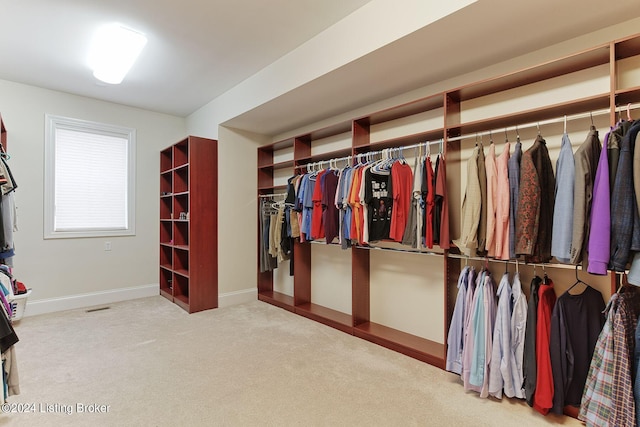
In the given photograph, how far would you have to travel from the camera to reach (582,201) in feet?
5.72

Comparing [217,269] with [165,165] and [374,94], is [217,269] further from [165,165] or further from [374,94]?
[374,94]

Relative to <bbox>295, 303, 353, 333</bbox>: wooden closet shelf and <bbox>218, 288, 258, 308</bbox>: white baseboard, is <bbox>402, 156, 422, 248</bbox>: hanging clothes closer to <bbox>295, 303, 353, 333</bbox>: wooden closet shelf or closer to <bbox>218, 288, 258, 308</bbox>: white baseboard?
<bbox>295, 303, 353, 333</bbox>: wooden closet shelf

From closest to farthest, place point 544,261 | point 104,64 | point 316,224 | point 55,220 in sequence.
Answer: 1. point 544,261
2. point 104,64
3. point 316,224
4. point 55,220

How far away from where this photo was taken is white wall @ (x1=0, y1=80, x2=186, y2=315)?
381 cm

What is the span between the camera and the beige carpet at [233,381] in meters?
1.90

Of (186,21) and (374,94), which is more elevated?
(186,21)

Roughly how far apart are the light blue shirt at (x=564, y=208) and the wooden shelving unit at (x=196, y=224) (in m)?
3.64

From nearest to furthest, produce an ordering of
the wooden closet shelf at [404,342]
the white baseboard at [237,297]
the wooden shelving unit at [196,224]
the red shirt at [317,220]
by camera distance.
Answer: the wooden closet shelf at [404,342], the red shirt at [317,220], the wooden shelving unit at [196,224], the white baseboard at [237,297]

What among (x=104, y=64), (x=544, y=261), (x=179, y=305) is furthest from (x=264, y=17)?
(x=179, y=305)

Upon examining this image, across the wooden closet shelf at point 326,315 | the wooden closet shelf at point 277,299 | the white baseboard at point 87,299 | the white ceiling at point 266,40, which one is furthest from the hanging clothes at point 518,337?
the white baseboard at point 87,299

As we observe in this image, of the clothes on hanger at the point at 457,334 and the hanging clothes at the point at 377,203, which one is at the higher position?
the hanging clothes at the point at 377,203

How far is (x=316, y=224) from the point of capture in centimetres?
340

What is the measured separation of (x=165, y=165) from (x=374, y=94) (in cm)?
348

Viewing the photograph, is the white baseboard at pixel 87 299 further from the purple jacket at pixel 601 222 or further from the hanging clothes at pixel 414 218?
the purple jacket at pixel 601 222
